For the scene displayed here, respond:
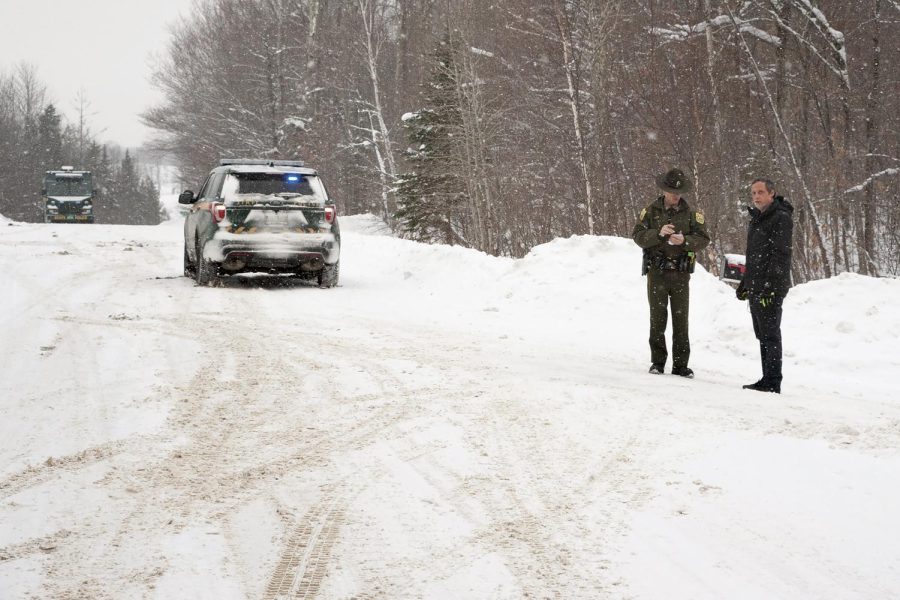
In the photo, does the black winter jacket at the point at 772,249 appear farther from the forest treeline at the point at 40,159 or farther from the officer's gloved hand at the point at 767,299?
the forest treeline at the point at 40,159

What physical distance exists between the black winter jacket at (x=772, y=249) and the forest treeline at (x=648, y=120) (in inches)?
374

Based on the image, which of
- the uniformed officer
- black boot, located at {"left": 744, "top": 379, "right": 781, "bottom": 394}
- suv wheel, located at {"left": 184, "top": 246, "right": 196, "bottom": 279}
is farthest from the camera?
suv wheel, located at {"left": 184, "top": 246, "right": 196, "bottom": 279}

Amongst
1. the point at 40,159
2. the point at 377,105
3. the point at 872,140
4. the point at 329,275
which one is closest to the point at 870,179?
the point at 872,140

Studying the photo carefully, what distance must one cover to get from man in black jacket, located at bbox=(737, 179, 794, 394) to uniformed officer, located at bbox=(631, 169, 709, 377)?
1.85 ft

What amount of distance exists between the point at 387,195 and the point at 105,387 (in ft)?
93.1

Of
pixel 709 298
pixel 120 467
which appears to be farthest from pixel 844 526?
pixel 709 298

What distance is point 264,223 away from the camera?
12891 millimetres

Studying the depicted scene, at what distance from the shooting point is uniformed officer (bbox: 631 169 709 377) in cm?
768

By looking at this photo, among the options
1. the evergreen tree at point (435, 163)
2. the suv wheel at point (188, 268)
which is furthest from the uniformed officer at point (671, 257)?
the evergreen tree at point (435, 163)

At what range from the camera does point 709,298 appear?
1124 cm

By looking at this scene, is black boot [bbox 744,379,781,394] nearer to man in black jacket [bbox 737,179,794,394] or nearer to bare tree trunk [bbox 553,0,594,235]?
man in black jacket [bbox 737,179,794,394]

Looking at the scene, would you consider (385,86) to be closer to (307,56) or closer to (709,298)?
(307,56)

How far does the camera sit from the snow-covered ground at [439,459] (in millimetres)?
3312

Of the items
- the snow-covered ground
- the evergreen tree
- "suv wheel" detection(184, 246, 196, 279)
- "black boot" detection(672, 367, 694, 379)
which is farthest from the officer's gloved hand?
the evergreen tree
